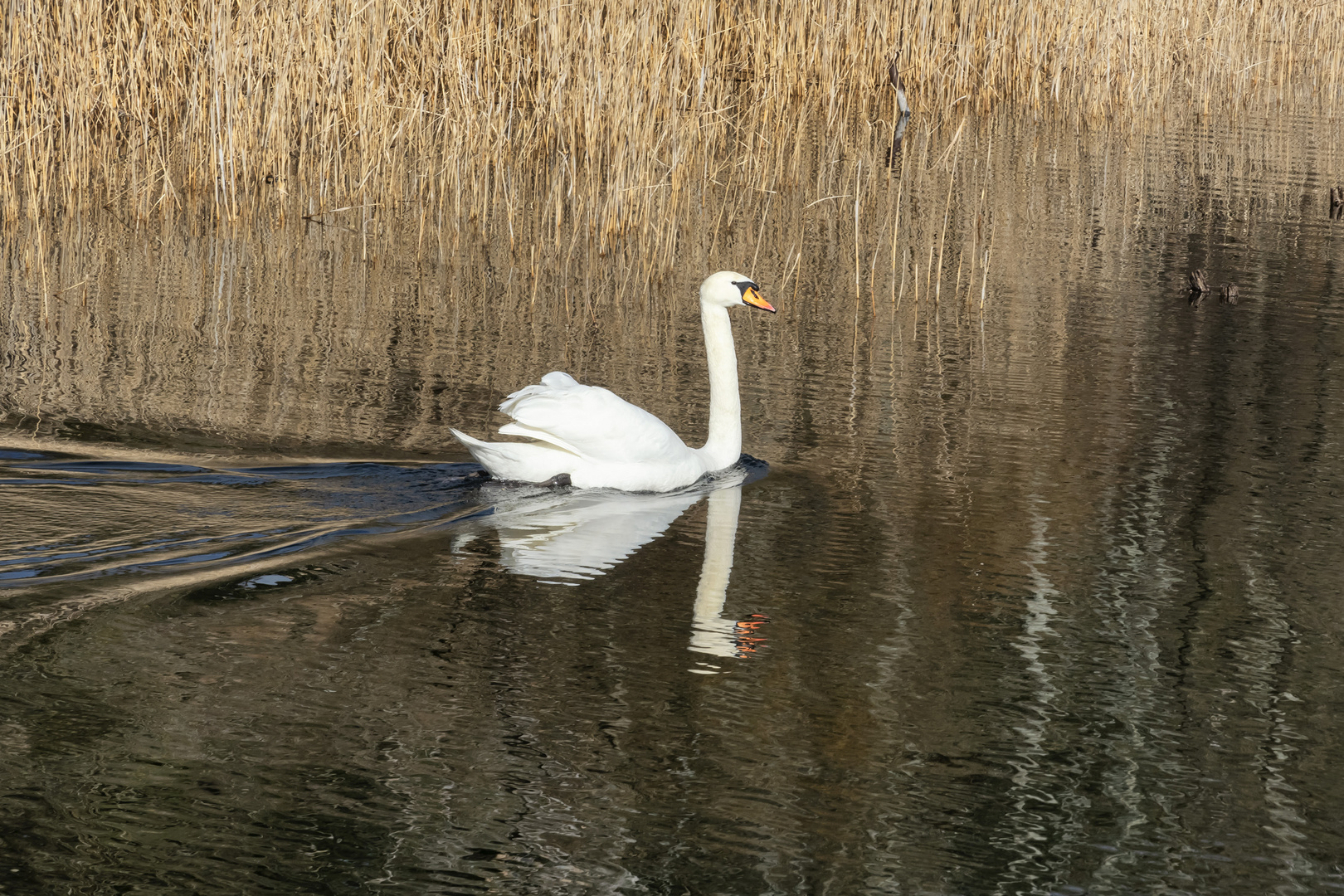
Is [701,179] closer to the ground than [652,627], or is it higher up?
higher up

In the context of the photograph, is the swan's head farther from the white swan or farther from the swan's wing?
the swan's wing

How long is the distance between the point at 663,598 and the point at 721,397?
1907 millimetres

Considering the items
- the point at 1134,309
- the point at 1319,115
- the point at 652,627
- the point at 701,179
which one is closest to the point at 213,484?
the point at 652,627

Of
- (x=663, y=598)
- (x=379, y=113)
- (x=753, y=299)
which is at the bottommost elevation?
(x=663, y=598)

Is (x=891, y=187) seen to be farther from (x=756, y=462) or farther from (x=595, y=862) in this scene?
(x=595, y=862)

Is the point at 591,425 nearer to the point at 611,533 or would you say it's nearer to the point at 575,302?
the point at 611,533

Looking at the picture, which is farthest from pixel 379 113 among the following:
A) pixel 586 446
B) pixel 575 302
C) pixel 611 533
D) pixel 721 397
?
pixel 611 533

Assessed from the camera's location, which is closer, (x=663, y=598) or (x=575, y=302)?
(x=663, y=598)

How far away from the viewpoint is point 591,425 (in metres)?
5.79

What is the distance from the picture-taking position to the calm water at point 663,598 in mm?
3209

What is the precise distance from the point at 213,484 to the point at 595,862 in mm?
2880

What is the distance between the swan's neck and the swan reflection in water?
0.08 metres

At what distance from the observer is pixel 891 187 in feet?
41.5

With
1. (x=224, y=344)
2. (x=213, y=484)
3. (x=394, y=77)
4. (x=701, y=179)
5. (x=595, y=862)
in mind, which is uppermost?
(x=394, y=77)
